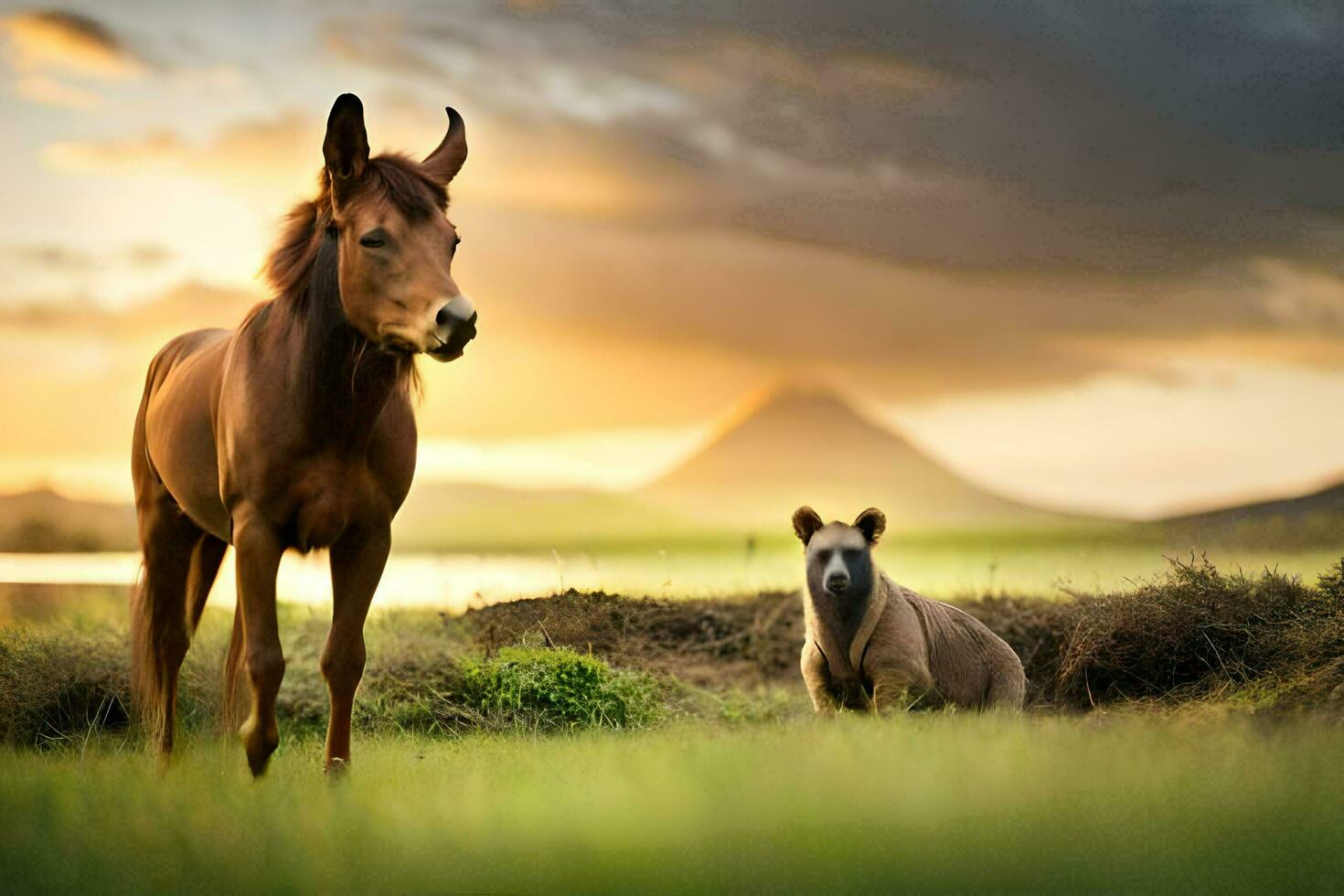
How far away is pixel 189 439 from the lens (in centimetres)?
788

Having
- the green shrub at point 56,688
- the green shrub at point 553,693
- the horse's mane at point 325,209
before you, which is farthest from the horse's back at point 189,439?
the green shrub at point 553,693

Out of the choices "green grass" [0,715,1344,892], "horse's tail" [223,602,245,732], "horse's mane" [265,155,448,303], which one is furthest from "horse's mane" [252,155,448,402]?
"green grass" [0,715,1344,892]

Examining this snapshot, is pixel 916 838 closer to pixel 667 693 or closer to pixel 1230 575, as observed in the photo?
pixel 1230 575

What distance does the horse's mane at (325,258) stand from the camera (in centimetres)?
658

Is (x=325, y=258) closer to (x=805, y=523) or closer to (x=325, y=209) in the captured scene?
(x=325, y=209)

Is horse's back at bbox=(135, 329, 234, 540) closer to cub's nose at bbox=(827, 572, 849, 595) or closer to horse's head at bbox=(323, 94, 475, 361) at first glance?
horse's head at bbox=(323, 94, 475, 361)

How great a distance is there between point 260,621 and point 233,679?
48.8 inches

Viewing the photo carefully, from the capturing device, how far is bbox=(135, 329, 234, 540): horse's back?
25.3 ft

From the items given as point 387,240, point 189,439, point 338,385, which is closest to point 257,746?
point 338,385

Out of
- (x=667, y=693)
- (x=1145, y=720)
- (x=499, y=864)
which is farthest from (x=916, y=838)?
(x=667, y=693)

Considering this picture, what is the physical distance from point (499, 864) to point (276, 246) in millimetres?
3516

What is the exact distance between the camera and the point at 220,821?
5.75 metres

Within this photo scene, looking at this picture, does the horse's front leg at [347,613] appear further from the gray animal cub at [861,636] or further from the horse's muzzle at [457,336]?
the gray animal cub at [861,636]

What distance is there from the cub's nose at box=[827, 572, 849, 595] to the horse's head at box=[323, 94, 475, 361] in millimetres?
3272
